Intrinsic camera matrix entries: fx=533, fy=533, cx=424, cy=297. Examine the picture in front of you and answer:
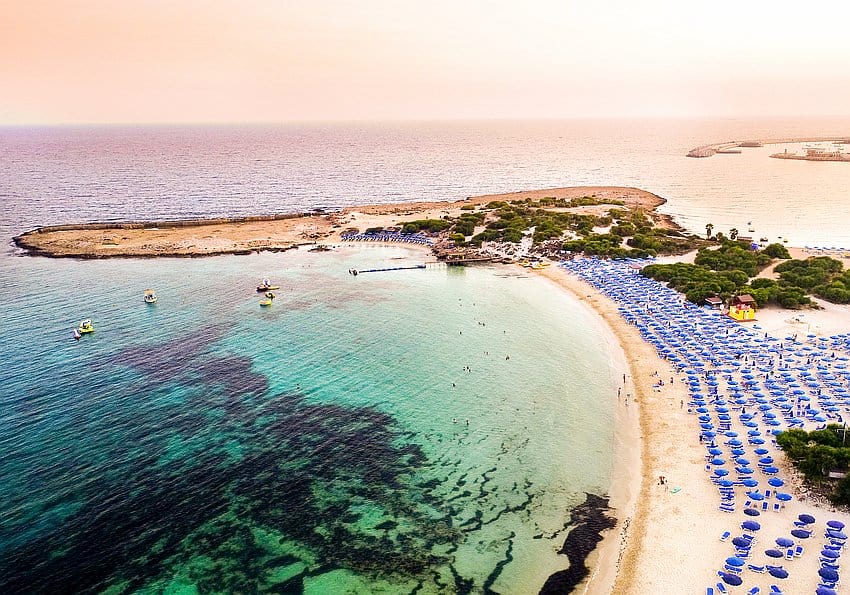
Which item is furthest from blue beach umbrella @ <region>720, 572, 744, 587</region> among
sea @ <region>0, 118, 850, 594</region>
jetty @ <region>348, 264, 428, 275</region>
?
jetty @ <region>348, 264, 428, 275</region>

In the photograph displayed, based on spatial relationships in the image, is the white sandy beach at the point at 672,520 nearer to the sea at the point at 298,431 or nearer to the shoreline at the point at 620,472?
the shoreline at the point at 620,472

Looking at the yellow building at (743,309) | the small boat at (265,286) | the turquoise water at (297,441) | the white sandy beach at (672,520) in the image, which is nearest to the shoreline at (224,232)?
the small boat at (265,286)

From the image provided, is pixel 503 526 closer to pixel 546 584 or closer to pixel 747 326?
pixel 546 584

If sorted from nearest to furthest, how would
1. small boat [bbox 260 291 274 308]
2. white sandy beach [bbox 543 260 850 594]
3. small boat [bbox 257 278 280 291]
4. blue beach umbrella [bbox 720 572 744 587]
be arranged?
blue beach umbrella [bbox 720 572 744 587] < white sandy beach [bbox 543 260 850 594] < small boat [bbox 260 291 274 308] < small boat [bbox 257 278 280 291]

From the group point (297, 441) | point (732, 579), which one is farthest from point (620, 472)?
point (297, 441)

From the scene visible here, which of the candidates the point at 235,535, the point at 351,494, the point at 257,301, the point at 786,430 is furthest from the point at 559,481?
the point at 257,301

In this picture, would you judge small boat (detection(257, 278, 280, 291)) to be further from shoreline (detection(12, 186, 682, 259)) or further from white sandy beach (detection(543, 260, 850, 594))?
white sandy beach (detection(543, 260, 850, 594))
